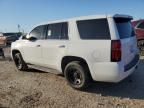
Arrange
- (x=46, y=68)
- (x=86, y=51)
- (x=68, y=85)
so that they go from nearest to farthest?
(x=86, y=51) → (x=68, y=85) → (x=46, y=68)

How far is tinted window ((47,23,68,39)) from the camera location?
6.52 meters

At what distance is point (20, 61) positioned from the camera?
28.6 ft

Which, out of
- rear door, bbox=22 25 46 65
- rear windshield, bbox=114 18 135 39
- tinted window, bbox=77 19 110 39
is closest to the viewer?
tinted window, bbox=77 19 110 39

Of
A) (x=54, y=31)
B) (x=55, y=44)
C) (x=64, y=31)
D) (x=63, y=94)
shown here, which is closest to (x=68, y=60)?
(x=55, y=44)

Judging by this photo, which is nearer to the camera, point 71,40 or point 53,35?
point 71,40

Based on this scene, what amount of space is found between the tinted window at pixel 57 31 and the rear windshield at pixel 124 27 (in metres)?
1.51

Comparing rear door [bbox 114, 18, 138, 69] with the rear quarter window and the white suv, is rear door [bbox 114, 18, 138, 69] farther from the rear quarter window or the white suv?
the rear quarter window

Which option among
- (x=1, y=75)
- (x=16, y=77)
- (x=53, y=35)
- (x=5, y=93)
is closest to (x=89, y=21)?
(x=53, y=35)

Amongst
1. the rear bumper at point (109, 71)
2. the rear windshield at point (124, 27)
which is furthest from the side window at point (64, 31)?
the rear windshield at point (124, 27)

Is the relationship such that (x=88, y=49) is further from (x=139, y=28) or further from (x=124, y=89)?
(x=139, y=28)

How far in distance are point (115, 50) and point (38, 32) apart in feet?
10.4

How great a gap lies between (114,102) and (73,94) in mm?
1135

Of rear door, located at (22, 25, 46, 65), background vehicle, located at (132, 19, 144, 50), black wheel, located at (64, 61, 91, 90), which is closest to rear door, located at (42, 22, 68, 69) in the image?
rear door, located at (22, 25, 46, 65)

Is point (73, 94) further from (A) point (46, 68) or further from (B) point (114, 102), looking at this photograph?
(A) point (46, 68)
